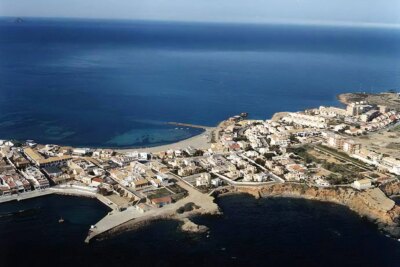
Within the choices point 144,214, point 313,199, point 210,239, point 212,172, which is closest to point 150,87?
point 212,172

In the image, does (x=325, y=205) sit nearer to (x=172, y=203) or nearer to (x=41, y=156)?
(x=172, y=203)

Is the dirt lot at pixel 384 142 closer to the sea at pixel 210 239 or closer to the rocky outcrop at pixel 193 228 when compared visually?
the sea at pixel 210 239

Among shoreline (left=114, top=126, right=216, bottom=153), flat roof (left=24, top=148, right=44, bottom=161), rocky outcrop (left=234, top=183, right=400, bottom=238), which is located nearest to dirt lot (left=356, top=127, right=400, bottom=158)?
rocky outcrop (left=234, top=183, right=400, bottom=238)

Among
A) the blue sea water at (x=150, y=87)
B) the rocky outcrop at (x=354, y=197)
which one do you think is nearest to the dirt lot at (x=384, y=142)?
the rocky outcrop at (x=354, y=197)

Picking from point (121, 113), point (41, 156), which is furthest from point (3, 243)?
point (121, 113)

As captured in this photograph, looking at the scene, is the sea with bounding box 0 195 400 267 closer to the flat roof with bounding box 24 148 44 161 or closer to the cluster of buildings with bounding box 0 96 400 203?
the cluster of buildings with bounding box 0 96 400 203

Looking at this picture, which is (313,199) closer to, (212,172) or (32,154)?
(212,172)
